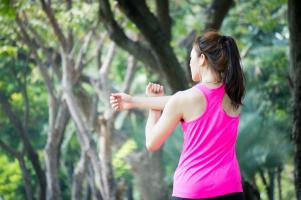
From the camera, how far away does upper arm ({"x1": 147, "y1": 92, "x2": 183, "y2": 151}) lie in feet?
10.9

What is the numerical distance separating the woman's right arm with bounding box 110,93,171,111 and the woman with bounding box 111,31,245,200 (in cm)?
6

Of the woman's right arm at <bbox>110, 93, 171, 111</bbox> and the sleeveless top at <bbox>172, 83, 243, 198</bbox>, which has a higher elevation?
the woman's right arm at <bbox>110, 93, 171, 111</bbox>

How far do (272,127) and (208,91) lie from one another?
16.7m

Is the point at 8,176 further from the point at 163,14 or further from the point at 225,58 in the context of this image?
the point at 225,58

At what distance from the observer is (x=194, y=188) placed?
328 cm

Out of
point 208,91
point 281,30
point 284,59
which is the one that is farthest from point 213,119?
point 281,30

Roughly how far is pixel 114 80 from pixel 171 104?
75.7 ft

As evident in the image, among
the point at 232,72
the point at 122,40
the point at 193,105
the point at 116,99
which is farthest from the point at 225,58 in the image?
the point at 122,40

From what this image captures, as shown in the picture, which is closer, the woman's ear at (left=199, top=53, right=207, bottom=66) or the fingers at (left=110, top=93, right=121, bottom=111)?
the woman's ear at (left=199, top=53, right=207, bottom=66)

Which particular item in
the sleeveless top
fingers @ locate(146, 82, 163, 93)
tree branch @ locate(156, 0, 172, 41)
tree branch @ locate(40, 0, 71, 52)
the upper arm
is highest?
tree branch @ locate(40, 0, 71, 52)

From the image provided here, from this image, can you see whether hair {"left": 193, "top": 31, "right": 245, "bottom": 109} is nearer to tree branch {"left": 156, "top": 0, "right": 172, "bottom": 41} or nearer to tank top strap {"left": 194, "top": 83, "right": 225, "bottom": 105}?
tank top strap {"left": 194, "top": 83, "right": 225, "bottom": 105}

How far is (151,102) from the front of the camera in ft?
11.5

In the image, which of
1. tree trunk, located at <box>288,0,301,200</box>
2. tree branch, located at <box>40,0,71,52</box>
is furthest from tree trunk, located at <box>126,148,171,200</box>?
tree trunk, located at <box>288,0,301,200</box>

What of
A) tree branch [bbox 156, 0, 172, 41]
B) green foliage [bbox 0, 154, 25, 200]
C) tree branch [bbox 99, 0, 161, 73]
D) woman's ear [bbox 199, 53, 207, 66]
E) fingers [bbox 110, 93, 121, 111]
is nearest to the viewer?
woman's ear [bbox 199, 53, 207, 66]
